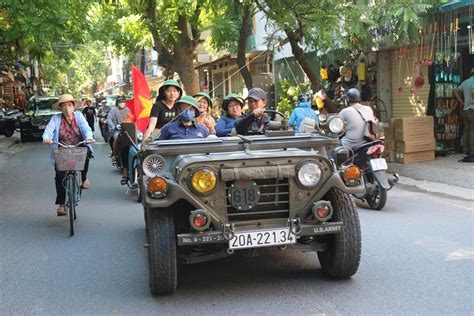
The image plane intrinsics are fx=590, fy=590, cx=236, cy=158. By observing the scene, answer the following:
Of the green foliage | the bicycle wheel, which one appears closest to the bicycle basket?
the bicycle wheel

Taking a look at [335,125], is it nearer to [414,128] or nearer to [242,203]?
[242,203]

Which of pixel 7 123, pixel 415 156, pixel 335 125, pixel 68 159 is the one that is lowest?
pixel 415 156

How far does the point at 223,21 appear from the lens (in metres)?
18.3

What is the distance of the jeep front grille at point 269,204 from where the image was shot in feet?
15.4

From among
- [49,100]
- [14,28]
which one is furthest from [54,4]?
[49,100]

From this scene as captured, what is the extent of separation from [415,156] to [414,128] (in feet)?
2.04

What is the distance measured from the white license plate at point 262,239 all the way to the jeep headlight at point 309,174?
398mm

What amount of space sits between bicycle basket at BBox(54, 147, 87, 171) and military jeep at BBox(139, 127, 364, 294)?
274 cm

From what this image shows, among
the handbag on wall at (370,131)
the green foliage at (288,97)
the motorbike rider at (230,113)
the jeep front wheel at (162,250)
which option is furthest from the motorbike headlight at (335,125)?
the green foliage at (288,97)

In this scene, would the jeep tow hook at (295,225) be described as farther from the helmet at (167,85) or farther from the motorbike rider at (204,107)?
the motorbike rider at (204,107)

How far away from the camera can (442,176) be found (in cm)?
1082

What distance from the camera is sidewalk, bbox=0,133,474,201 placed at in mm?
9836

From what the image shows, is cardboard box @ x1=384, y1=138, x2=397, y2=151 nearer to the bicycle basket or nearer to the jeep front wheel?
the bicycle basket

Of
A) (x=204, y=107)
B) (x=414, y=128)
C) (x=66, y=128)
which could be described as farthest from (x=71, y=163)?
(x=414, y=128)
